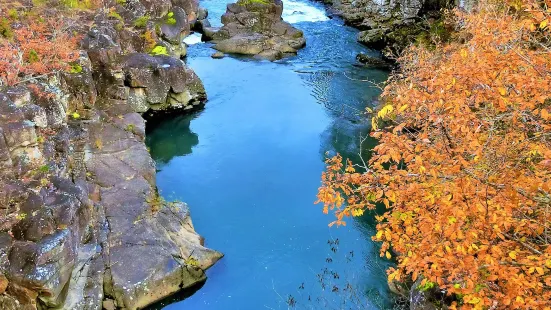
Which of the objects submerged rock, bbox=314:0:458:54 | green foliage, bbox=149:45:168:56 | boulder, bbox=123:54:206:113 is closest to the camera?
boulder, bbox=123:54:206:113

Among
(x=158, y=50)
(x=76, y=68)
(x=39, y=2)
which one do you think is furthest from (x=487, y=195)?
(x=39, y=2)

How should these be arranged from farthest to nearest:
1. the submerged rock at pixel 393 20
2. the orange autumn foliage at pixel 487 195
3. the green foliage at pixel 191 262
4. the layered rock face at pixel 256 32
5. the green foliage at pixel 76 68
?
1. the layered rock face at pixel 256 32
2. the submerged rock at pixel 393 20
3. the green foliage at pixel 76 68
4. the green foliage at pixel 191 262
5. the orange autumn foliage at pixel 487 195

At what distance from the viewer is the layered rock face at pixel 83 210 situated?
10.5m

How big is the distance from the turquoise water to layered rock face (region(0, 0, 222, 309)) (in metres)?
1.42

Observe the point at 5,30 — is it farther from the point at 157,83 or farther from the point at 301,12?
the point at 301,12

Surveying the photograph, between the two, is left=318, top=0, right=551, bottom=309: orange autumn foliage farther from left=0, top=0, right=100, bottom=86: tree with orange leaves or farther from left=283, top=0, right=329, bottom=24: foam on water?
left=283, top=0, right=329, bottom=24: foam on water

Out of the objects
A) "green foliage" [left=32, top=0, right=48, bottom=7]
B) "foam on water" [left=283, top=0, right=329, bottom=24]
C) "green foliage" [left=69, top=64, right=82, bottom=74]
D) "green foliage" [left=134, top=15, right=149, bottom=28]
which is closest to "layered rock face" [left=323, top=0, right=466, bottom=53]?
"foam on water" [left=283, top=0, right=329, bottom=24]

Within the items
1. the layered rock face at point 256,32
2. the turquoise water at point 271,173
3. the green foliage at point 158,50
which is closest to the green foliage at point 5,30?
the turquoise water at point 271,173

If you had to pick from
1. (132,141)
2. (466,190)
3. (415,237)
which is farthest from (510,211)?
(132,141)

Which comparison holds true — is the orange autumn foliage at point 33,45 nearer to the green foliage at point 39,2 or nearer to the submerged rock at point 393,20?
the green foliage at point 39,2

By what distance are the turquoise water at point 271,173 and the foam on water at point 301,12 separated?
8.84 m

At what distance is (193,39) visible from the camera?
35.0m

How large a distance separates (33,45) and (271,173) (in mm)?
10750

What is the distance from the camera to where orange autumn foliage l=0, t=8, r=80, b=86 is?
1495cm
